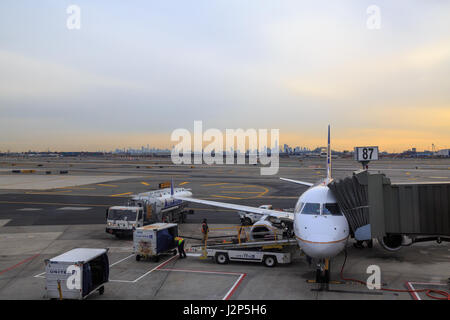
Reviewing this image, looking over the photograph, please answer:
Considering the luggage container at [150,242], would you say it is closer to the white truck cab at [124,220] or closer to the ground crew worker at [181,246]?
the ground crew worker at [181,246]

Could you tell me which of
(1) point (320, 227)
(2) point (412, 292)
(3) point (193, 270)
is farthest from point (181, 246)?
(2) point (412, 292)

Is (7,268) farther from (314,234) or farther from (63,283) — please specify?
(314,234)

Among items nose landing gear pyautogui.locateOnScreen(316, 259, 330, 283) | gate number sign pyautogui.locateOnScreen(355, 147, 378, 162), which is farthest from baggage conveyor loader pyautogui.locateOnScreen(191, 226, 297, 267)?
gate number sign pyautogui.locateOnScreen(355, 147, 378, 162)

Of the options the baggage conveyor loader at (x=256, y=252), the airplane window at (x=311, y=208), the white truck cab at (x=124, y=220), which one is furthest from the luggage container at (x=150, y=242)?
the airplane window at (x=311, y=208)

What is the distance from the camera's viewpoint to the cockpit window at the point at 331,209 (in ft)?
54.4

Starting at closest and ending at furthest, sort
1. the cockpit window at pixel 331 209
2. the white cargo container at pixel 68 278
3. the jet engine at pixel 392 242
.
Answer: the white cargo container at pixel 68 278 → the cockpit window at pixel 331 209 → the jet engine at pixel 392 242

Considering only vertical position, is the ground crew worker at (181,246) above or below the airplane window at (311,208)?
below

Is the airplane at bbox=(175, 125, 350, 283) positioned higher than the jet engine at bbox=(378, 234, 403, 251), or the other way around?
the airplane at bbox=(175, 125, 350, 283)

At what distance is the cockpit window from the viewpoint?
16578mm

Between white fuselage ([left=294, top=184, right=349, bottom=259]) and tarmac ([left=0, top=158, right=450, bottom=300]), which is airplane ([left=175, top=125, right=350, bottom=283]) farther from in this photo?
tarmac ([left=0, top=158, right=450, bottom=300])

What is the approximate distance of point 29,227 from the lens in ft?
104

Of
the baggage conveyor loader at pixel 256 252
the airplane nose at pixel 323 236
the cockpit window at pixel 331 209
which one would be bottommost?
the baggage conveyor loader at pixel 256 252

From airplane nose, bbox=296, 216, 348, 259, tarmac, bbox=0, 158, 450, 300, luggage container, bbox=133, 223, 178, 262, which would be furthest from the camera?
luggage container, bbox=133, 223, 178, 262

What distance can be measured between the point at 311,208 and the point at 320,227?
51.0 inches
